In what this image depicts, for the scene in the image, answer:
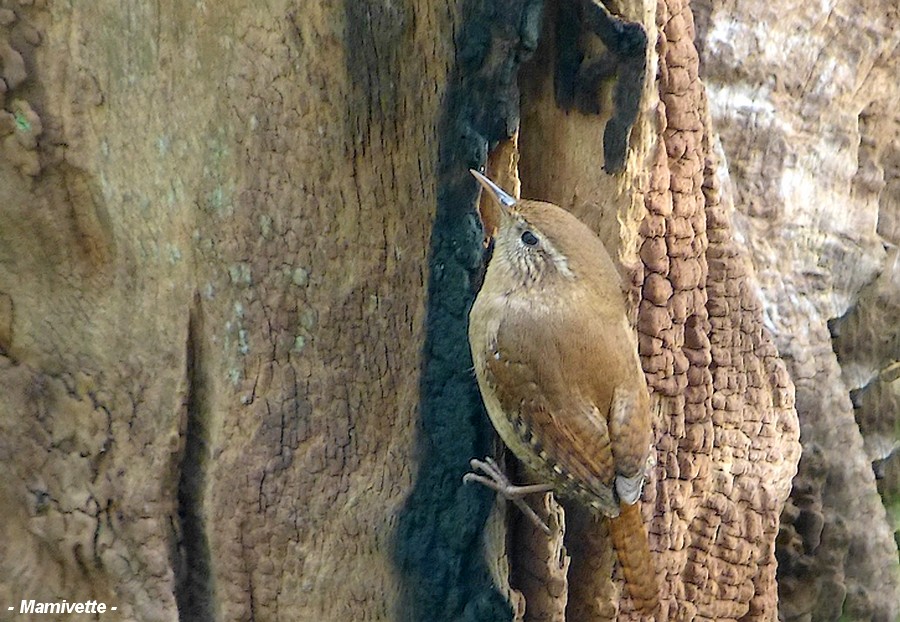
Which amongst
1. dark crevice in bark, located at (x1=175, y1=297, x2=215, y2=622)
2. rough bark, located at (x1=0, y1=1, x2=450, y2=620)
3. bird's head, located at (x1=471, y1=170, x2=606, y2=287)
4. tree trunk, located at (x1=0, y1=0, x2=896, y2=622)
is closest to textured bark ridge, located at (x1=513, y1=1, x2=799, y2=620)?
tree trunk, located at (x1=0, y1=0, x2=896, y2=622)

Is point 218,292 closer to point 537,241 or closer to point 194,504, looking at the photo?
point 194,504

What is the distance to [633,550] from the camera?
7.72 ft

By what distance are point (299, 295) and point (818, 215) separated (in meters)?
2.15

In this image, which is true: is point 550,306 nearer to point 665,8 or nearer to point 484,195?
point 484,195

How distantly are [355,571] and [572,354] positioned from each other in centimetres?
85

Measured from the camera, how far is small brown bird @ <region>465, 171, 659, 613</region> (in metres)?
2.33

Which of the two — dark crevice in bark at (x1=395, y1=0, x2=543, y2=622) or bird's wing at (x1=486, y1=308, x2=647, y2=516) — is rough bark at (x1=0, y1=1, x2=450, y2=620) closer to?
dark crevice in bark at (x1=395, y1=0, x2=543, y2=622)

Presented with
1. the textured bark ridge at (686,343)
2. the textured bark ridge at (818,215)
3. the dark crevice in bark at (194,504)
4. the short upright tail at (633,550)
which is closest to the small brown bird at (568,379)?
the short upright tail at (633,550)

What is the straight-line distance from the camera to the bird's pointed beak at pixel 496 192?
2225 millimetres

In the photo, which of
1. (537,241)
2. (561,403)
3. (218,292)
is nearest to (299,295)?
(218,292)

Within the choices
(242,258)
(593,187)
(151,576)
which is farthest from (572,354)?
(151,576)

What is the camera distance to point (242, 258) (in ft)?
8.01

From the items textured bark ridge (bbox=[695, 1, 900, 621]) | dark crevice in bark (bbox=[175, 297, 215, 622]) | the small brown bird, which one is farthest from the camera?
textured bark ridge (bbox=[695, 1, 900, 621])

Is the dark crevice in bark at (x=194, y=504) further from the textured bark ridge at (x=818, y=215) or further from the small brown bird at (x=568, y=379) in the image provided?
the textured bark ridge at (x=818, y=215)
